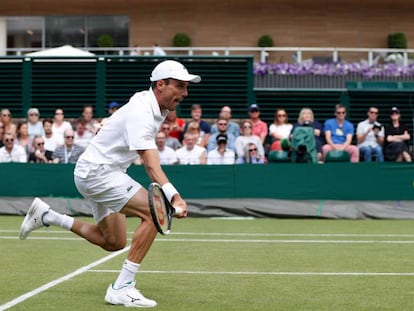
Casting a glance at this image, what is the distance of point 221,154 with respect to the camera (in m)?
17.3

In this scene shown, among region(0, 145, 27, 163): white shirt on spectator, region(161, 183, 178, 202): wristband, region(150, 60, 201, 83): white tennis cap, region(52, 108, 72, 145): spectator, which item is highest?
region(150, 60, 201, 83): white tennis cap

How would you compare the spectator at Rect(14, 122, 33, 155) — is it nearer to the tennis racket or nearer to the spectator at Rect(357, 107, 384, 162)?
the spectator at Rect(357, 107, 384, 162)

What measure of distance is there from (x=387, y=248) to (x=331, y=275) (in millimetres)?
2707

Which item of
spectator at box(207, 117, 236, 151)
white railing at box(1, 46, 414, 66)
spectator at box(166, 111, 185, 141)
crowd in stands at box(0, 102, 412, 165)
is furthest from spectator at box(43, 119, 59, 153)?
white railing at box(1, 46, 414, 66)

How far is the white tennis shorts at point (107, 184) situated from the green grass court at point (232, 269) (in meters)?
0.76

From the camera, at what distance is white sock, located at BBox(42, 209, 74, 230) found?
27.0 feet

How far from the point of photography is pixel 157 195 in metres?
7.11

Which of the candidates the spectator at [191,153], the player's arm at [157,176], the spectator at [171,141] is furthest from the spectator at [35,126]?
the player's arm at [157,176]

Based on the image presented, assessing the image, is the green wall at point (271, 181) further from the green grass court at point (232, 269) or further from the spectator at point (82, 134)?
the green grass court at point (232, 269)

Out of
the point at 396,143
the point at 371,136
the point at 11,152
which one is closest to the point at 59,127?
the point at 11,152

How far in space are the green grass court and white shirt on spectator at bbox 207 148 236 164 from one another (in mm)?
2597

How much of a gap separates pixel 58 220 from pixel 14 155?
9.78 meters

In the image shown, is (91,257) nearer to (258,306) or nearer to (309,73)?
(258,306)

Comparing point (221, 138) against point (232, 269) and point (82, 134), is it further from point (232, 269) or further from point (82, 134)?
point (232, 269)
